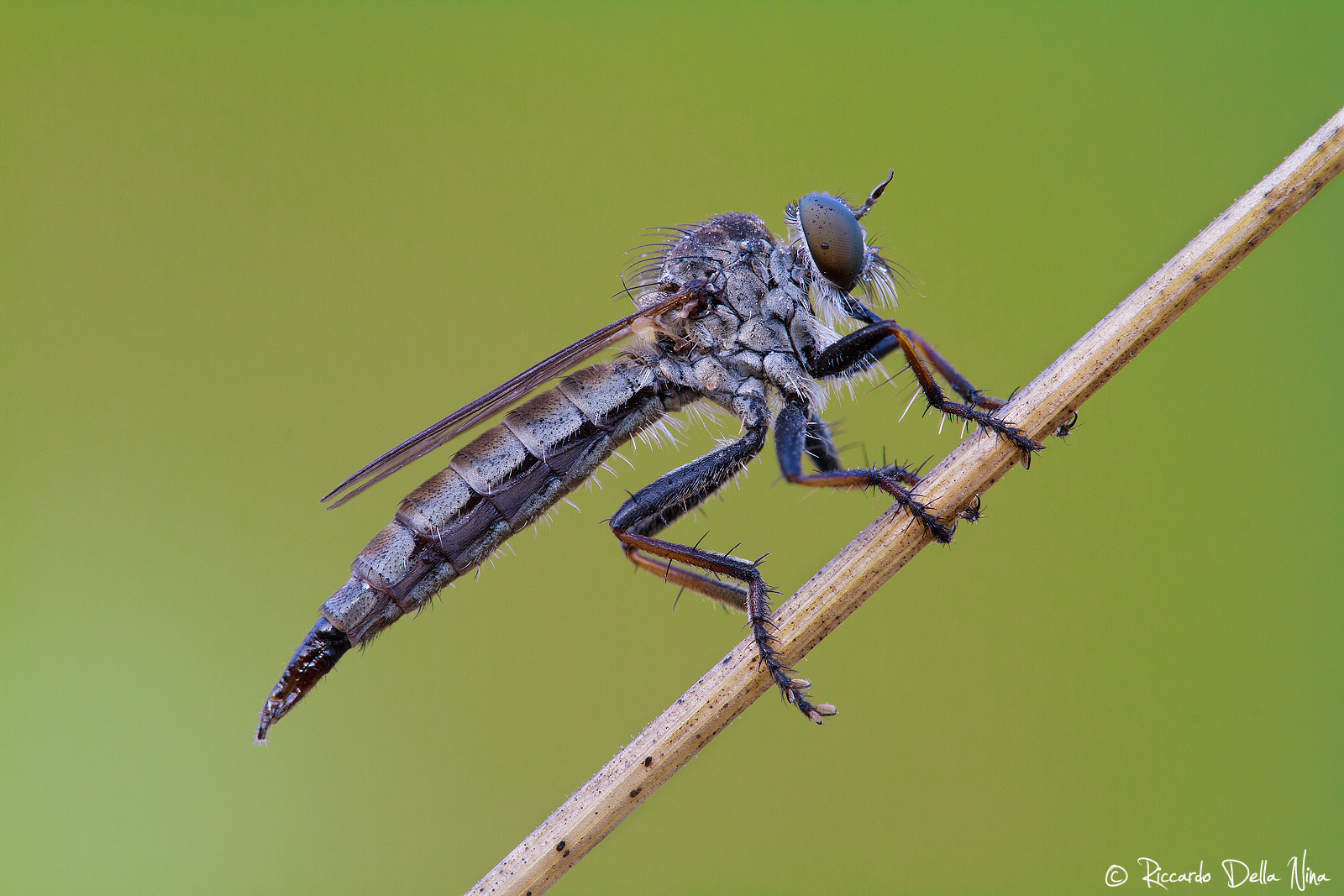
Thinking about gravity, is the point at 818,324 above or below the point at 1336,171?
above

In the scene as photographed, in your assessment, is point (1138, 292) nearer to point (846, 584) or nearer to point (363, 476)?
point (846, 584)

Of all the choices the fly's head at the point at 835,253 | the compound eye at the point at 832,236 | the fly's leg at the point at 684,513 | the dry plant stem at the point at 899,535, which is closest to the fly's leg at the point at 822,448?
the fly's leg at the point at 684,513

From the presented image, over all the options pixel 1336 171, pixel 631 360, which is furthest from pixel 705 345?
pixel 1336 171

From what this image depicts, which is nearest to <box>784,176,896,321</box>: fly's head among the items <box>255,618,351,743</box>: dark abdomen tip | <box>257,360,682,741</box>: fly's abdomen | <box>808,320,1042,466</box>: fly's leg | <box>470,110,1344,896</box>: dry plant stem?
<box>808,320,1042,466</box>: fly's leg

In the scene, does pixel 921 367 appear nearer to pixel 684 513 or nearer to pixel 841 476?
pixel 841 476

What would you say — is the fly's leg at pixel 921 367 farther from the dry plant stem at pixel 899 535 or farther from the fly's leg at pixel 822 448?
the fly's leg at pixel 822 448

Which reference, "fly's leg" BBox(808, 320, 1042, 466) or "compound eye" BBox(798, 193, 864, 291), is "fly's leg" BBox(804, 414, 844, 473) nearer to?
"fly's leg" BBox(808, 320, 1042, 466)
